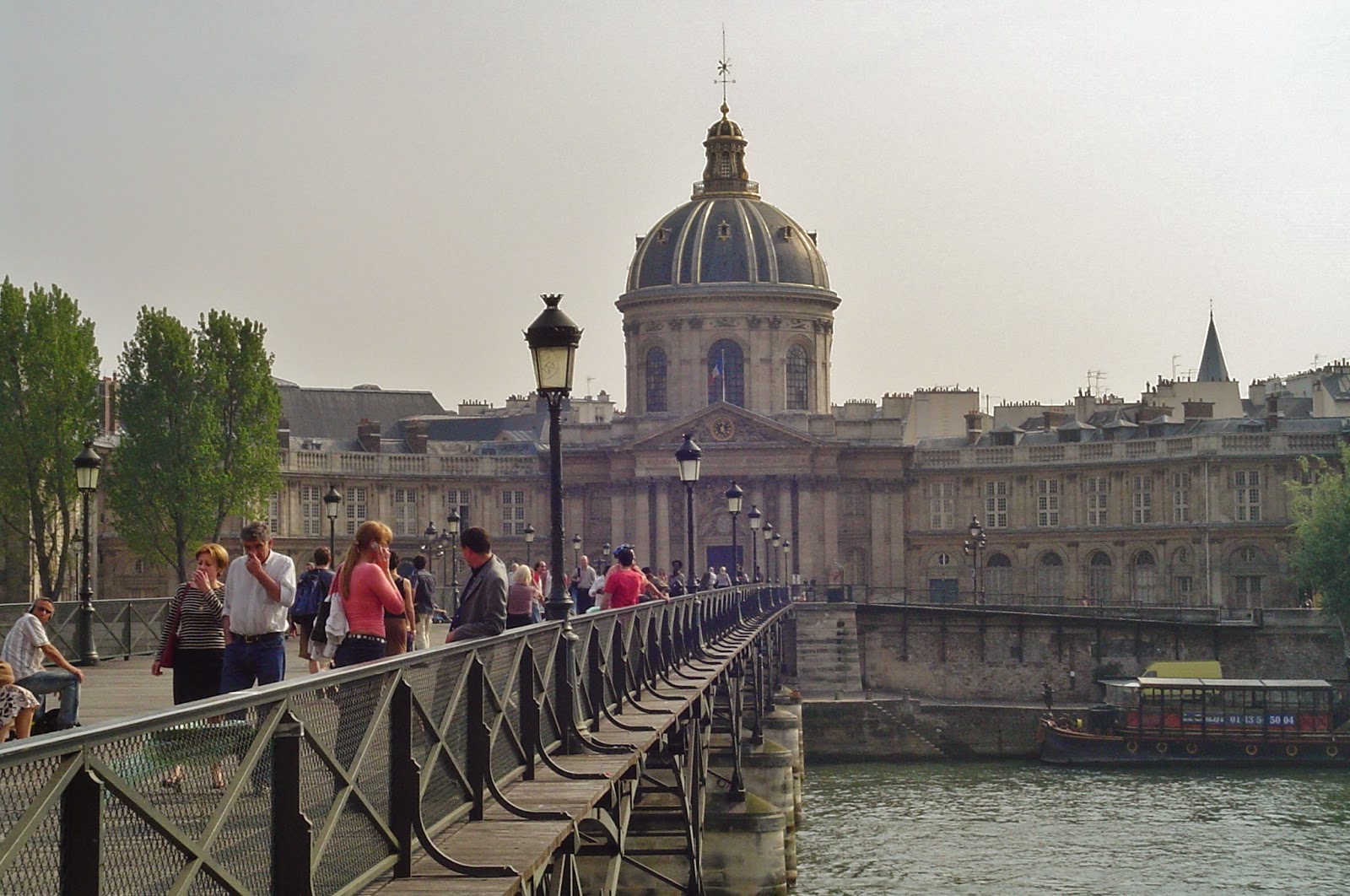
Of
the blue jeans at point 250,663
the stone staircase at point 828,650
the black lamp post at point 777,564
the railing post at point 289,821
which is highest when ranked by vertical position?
the black lamp post at point 777,564

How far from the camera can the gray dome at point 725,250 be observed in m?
106

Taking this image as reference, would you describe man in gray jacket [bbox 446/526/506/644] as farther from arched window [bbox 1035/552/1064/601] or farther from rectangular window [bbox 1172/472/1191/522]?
arched window [bbox 1035/552/1064/601]

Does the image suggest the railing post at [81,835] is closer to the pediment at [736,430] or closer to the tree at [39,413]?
the tree at [39,413]

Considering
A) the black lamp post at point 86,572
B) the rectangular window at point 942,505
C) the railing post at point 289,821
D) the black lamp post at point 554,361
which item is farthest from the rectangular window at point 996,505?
the railing post at point 289,821

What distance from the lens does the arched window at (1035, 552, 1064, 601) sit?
99.7m

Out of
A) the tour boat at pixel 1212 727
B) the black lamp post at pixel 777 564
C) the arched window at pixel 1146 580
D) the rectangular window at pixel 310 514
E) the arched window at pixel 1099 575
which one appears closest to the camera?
the tour boat at pixel 1212 727

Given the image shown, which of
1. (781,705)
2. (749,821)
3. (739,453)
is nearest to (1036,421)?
(739,453)

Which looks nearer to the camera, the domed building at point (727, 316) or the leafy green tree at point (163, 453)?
the leafy green tree at point (163, 453)

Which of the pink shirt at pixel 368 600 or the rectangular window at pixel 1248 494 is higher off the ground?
the rectangular window at pixel 1248 494

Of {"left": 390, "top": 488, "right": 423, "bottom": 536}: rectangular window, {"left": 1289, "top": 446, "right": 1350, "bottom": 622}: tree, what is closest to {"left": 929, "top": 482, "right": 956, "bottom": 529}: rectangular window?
{"left": 390, "top": 488, "right": 423, "bottom": 536}: rectangular window

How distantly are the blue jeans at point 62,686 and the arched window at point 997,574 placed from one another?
283 ft

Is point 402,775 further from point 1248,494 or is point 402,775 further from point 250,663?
point 1248,494

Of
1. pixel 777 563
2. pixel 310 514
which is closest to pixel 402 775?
pixel 777 563

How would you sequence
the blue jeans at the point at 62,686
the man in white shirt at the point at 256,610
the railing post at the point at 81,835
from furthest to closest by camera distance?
the blue jeans at the point at 62,686 < the man in white shirt at the point at 256,610 < the railing post at the point at 81,835
